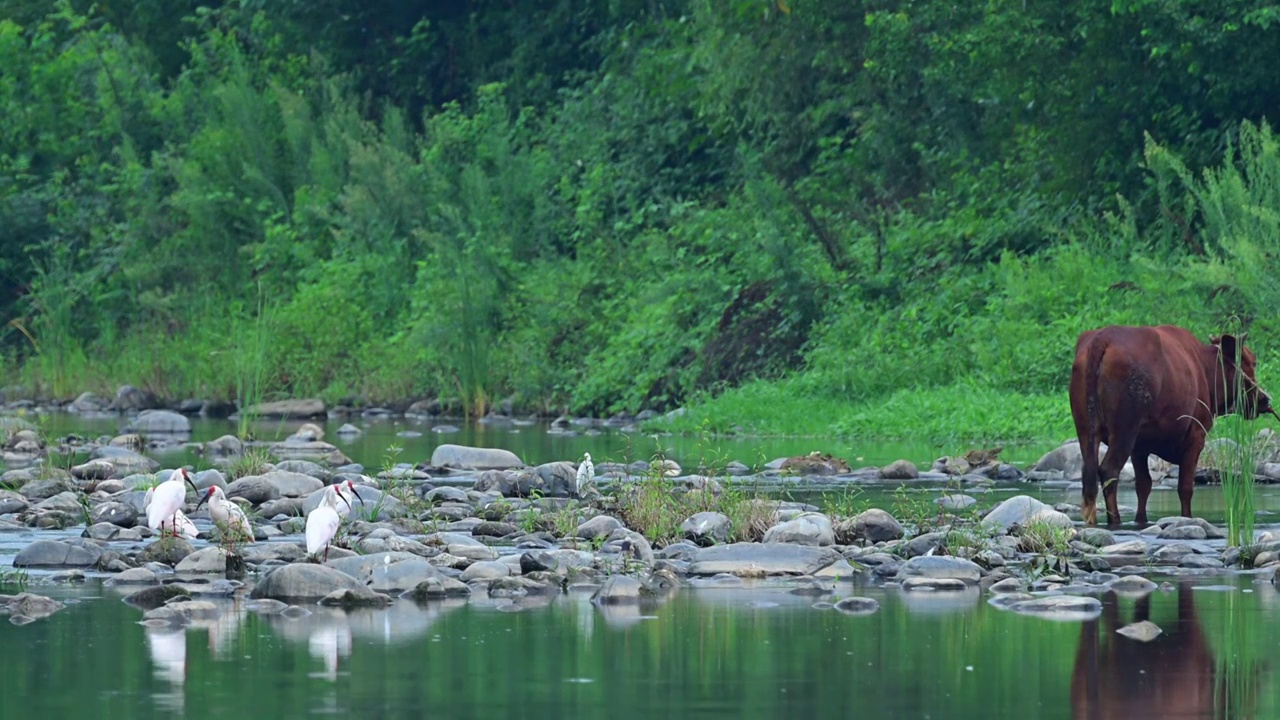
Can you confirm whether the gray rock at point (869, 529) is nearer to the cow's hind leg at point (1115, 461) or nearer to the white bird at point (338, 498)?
the cow's hind leg at point (1115, 461)

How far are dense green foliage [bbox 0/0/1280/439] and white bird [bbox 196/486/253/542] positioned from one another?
26.4 feet

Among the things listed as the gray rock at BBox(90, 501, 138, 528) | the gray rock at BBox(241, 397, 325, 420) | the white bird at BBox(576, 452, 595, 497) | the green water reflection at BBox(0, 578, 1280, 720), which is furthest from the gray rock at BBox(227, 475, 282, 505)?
the gray rock at BBox(241, 397, 325, 420)

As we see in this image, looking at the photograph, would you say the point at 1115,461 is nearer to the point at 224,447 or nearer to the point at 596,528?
the point at 596,528

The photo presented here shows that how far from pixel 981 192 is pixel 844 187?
111 inches

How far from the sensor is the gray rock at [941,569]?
30.5 feet

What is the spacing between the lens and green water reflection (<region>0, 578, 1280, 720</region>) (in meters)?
6.45

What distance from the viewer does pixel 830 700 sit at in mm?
6516

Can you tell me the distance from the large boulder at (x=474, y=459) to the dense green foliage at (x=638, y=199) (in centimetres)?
300

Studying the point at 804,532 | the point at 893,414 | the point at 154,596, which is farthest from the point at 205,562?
the point at 893,414

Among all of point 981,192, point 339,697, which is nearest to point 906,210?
point 981,192

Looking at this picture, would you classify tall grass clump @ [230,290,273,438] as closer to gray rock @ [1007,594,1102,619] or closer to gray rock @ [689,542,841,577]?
gray rock @ [689,542,841,577]

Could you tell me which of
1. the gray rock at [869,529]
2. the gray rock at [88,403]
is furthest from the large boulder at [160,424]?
the gray rock at [869,529]

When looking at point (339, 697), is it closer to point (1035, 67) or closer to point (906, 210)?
point (1035, 67)

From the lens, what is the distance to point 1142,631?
25.4 feet
